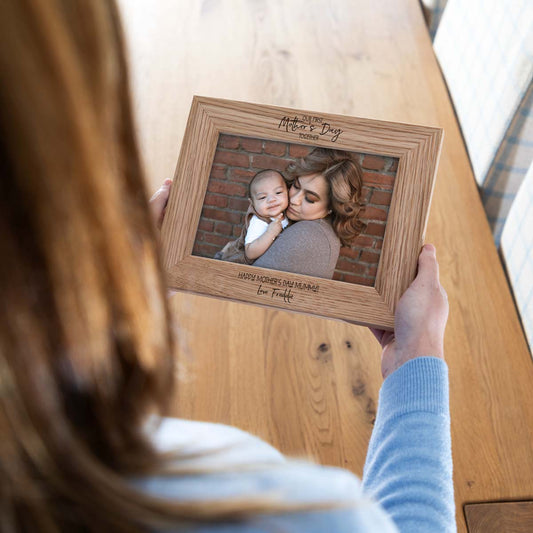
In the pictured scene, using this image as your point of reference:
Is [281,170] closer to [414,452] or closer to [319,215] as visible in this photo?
[319,215]

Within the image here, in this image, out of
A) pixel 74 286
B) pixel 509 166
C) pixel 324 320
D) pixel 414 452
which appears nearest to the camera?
pixel 74 286

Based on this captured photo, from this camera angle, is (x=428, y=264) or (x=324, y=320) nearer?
(x=428, y=264)

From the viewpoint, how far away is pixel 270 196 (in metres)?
0.87

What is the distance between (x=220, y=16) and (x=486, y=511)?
1.95m

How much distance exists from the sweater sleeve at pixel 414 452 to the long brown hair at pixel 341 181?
23 cm

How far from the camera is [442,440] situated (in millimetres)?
621

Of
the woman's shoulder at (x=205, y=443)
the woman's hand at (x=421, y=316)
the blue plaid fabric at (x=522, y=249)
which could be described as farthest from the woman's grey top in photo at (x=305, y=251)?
the blue plaid fabric at (x=522, y=249)

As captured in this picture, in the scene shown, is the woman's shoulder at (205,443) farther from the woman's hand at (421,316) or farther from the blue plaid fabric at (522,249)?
the blue plaid fabric at (522,249)

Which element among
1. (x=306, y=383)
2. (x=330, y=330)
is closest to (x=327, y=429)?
(x=306, y=383)

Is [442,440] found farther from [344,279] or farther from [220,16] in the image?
[220,16]

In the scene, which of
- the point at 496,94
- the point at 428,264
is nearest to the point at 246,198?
the point at 428,264

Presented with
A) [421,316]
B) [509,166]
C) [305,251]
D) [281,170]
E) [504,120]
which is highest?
[504,120]

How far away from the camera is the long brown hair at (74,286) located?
0.24m

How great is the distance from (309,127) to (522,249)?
764 mm
